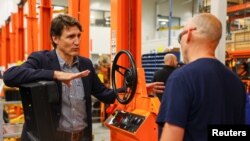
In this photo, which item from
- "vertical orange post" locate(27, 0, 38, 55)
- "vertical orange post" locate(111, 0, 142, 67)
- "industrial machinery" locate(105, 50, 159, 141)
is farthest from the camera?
"vertical orange post" locate(27, 0, 38, 55)

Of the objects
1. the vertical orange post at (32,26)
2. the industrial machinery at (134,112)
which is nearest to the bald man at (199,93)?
the industrial machinery at (134,112)

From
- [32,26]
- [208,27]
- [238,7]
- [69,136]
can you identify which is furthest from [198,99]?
[238,7]

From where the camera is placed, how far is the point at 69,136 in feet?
8.27

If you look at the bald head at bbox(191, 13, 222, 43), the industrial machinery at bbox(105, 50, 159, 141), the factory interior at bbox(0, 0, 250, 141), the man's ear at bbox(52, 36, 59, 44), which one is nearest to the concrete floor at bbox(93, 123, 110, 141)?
the factory interior at bbox(0, 0, 250, 141)

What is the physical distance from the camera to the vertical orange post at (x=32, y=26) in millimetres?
8305

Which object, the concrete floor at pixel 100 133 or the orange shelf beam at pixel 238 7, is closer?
the concrete floor at pixel 100 133

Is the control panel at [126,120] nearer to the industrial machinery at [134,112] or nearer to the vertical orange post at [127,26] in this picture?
the industrial machinery at [134,112]

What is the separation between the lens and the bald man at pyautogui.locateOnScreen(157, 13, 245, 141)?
1645 mm

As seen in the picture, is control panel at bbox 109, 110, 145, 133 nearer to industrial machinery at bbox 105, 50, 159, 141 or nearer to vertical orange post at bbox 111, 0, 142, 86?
industrial machinery at bbox 105, 50, 159, 141

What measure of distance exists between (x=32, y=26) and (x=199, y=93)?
7.46 metres

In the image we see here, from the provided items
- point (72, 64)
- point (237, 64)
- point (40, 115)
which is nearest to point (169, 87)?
point (40, 115)

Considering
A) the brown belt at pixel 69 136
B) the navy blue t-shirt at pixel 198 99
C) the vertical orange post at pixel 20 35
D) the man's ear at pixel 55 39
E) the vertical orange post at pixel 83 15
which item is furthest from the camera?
the vertical orange post at pixel 20 35

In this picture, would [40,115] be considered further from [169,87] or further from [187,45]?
[187,45]

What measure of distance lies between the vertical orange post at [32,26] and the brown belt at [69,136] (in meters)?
6.03
